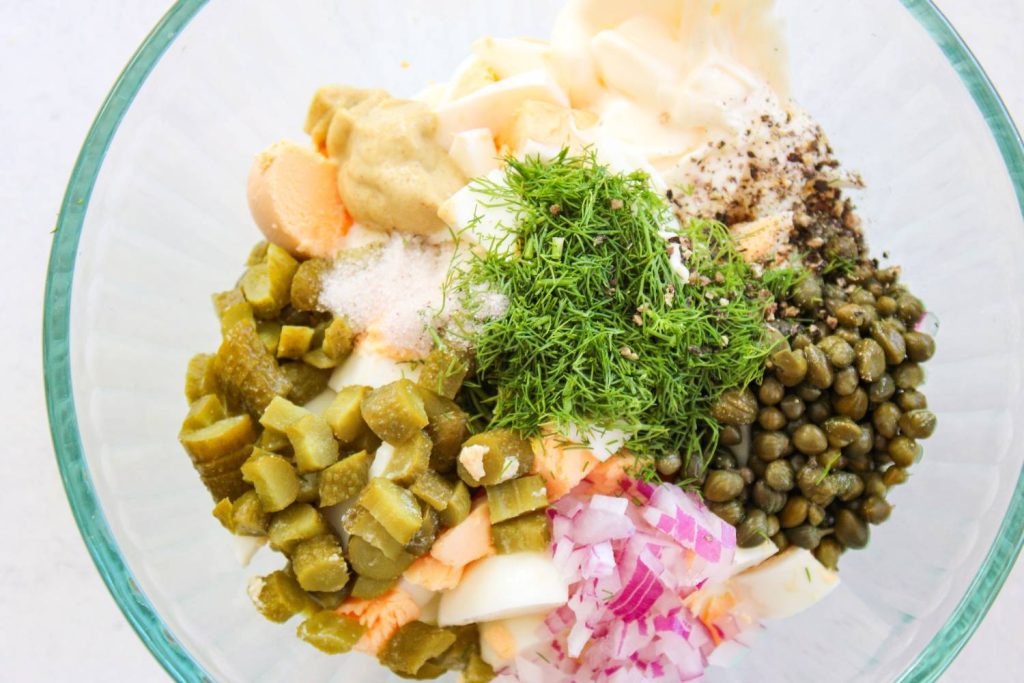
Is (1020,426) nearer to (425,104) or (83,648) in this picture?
(425,104)

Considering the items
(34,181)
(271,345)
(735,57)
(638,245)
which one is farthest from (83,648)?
(735,57)

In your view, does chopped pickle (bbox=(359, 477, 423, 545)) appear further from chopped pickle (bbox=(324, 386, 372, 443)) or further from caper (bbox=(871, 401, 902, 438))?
caper (bbox=(871, 401, 902, 438))

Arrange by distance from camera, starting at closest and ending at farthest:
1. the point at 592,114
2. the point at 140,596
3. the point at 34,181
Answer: the point at 140,596
the point at 592,114
the point at 34,181

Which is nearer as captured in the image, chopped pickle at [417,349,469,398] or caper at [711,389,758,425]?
chopped pickle at [417,349,469,398]

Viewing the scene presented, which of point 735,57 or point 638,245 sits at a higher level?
point 735,57

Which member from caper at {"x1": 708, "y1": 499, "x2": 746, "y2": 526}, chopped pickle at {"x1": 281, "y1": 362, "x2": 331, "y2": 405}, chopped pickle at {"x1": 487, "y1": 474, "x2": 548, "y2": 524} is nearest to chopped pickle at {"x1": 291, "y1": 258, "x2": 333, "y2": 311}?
chopped pickle at {"x1": 281, "y1": 362, "x2": 331, "y2": 405}

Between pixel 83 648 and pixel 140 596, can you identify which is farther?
pixel 83 648

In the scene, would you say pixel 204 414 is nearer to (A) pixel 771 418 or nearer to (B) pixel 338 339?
(B) pixel 338 339
